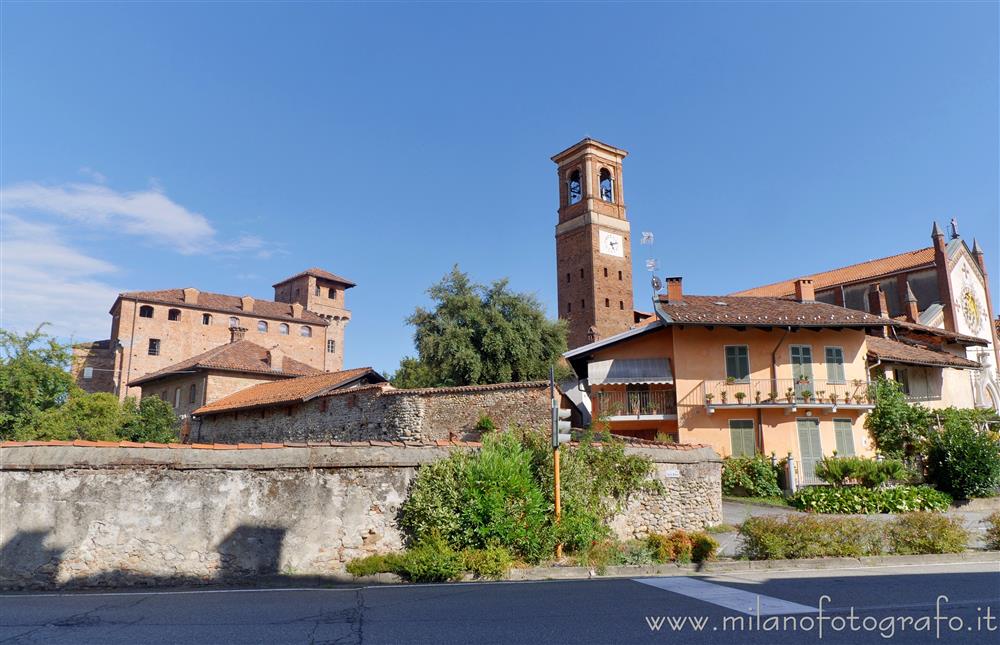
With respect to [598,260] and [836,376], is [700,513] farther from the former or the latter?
[598,260]

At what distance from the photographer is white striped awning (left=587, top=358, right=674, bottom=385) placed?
2705 cm

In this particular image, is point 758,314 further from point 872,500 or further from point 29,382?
point 29,382

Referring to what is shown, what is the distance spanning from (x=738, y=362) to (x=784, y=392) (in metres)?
2.10

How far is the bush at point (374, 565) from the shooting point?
11.2m

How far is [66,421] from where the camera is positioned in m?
30.5

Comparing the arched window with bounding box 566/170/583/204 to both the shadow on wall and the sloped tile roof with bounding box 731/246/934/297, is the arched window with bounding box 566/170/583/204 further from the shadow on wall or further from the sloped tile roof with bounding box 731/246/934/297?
the shadow on wall

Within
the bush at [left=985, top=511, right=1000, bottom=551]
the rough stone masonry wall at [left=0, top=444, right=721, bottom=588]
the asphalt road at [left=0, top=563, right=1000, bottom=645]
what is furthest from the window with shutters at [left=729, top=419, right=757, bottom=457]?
the rough stone masonry wall at [left=0, top=444, right=721, bottom=588]

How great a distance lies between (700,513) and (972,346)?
37178mm

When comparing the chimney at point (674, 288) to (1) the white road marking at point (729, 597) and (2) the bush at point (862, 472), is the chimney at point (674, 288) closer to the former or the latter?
(2) the bush at point (862, 472)

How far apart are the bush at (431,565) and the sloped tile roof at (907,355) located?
24.6 metres

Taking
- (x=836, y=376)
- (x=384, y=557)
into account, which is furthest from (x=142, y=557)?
(x=836, y=376)

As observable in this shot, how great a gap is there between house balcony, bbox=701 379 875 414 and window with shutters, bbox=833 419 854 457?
0.66m

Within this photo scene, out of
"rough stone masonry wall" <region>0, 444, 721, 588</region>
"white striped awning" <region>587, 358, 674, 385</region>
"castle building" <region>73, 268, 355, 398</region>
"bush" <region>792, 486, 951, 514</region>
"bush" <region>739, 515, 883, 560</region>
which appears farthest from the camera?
"castle building" <region>73, 268, 355, 398</region>

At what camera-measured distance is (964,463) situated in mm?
21891
